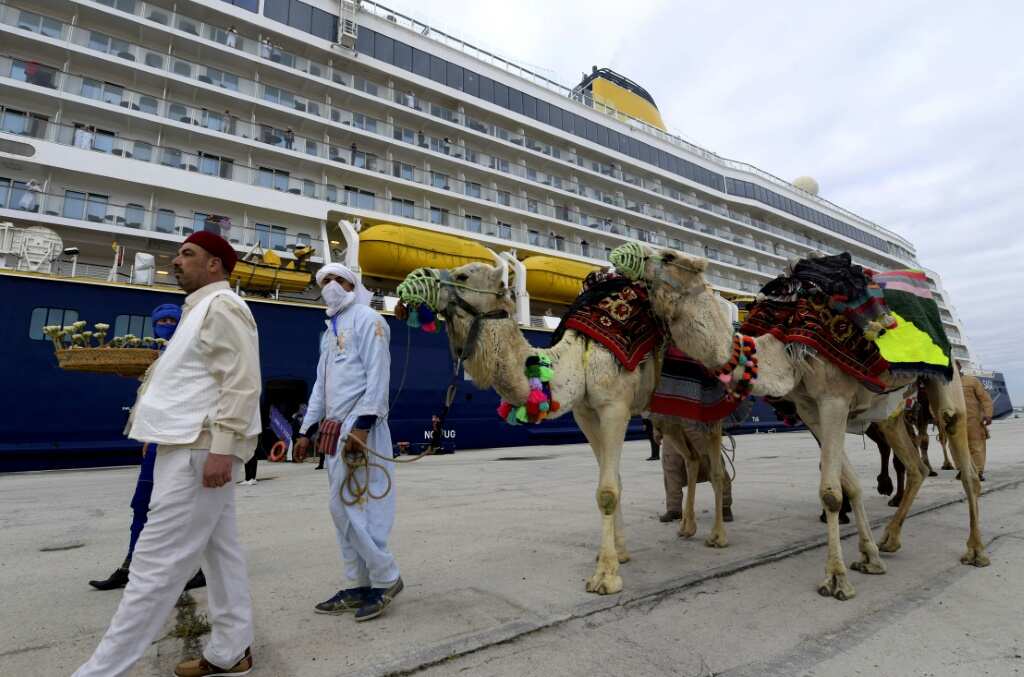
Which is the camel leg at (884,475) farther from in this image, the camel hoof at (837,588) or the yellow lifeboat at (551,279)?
the yellow lifeboat at (551,279)

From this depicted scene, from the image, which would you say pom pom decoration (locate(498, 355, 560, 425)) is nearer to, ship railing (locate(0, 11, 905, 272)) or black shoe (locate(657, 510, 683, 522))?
black shoe (locate(657, 510, 683, 522))

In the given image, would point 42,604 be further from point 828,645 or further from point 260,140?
point 260,140

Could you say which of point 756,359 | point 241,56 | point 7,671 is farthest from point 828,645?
point 241,56

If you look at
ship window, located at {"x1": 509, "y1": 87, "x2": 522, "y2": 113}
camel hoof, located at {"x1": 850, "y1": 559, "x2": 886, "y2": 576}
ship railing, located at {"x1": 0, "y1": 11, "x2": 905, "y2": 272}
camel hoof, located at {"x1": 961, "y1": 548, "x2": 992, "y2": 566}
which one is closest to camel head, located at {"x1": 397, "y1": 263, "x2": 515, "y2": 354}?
camel hoof, located at {"x1": 850, "y1": 559, "x2": 886, "y2": 576}

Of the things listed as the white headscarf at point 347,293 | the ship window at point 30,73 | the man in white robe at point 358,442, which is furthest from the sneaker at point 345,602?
the ship window at point 30,73

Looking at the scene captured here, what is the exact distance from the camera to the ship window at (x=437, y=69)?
2000 cm

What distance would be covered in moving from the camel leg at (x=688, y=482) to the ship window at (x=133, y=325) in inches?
423

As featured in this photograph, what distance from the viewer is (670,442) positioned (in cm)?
482

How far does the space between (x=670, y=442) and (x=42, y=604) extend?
453cm

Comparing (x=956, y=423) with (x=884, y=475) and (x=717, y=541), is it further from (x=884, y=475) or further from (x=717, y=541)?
(x=884, y=475)

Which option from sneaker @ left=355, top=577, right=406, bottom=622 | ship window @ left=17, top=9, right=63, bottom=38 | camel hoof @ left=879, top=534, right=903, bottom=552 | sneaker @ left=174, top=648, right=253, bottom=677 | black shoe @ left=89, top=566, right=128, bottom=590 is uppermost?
ship window @ left=17, top=9, right=63, bottom=38

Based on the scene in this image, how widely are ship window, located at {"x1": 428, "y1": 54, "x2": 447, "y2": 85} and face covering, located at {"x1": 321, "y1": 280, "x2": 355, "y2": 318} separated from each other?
19.8 meters

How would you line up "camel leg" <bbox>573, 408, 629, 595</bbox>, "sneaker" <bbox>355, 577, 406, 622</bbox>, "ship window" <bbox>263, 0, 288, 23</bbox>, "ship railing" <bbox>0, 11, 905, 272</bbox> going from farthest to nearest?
"ship window" <bbox>263, 0, 288, 23</bbox>, "ship railing" <bbox>0, 11, 905, 272</bbox>, "camel leg" <bbox>573, 408, 629, 595</bbox>, "sneaker" <bbox>355, 577, 406, 622</bbox>

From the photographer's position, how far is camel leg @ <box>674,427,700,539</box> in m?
4.04
